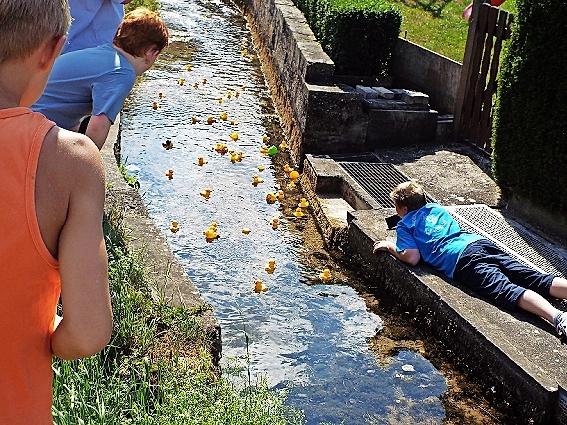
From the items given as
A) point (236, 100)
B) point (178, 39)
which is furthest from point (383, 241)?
point (178, 39)

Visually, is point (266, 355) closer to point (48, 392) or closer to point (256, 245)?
point (256, 245)

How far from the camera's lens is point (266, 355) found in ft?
16.1

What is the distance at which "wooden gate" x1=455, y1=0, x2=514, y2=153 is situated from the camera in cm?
837

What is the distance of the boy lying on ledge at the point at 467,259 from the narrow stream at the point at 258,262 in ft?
1.98

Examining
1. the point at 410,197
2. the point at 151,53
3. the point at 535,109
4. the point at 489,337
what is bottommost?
the point at 489,337

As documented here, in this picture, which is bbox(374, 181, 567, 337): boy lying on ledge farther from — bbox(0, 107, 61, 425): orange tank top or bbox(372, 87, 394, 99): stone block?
bbox(0, 107, 61, 425): orange tank top

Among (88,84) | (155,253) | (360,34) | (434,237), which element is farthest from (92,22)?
(360,34)

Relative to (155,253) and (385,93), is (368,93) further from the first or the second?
(155,253)

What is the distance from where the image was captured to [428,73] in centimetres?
995

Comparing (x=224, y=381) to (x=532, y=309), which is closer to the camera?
(x=224, y=381)

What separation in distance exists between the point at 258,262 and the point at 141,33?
256cm

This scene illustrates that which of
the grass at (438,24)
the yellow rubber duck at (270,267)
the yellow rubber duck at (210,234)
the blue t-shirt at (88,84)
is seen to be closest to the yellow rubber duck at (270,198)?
the yellow rubber duck at (210,234)

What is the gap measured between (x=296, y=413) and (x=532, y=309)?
200 centimetres

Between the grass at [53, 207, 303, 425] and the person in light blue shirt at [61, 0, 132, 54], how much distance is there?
1.38 meters
